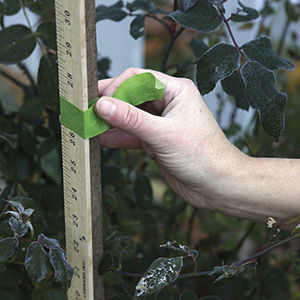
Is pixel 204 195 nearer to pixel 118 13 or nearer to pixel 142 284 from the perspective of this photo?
pixel 142 284

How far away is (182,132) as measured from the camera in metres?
0.85

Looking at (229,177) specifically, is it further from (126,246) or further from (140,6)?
(140,6)

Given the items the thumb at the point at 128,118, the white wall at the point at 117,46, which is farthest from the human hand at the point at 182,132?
the white wall at the point at 117,46

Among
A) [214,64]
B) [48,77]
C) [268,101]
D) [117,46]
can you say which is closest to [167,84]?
[214,64]

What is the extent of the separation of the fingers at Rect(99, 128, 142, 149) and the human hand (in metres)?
0.11

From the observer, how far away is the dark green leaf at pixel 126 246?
0.97 m

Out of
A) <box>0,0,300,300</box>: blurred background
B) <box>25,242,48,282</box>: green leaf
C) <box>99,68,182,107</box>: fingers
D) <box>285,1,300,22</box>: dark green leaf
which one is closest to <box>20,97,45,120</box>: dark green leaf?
<box>0,0,300,300</box>: blurred background

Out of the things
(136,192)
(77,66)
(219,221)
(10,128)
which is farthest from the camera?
(219,221)

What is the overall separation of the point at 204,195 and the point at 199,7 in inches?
16.2

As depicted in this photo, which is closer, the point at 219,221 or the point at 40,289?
the point at 40,289

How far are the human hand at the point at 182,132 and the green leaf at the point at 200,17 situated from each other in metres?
0.11

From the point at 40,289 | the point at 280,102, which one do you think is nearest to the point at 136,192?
the point at 40,289

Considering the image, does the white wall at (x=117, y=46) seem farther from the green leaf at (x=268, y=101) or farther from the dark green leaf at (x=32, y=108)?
the green leaf at (x=268, y=101)

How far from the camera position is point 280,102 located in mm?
824
